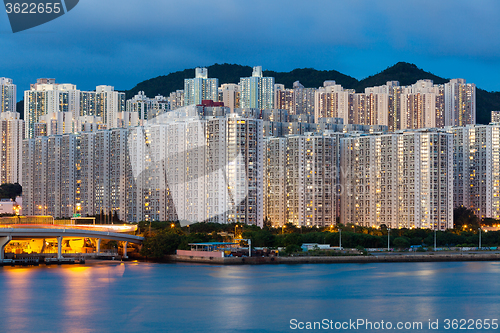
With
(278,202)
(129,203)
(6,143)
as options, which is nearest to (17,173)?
(6,143)

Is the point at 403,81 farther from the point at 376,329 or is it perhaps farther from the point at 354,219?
the point at 376,329

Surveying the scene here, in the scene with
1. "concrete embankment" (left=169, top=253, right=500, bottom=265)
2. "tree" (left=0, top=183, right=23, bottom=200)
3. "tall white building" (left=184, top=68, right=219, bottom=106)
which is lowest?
"concrete embankment" (left=169, top=253, right=500, bottom=265)

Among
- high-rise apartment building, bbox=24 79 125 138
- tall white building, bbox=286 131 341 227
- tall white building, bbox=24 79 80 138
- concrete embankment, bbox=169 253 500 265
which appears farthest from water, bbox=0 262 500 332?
tall white building, bbox=24 79 80 138

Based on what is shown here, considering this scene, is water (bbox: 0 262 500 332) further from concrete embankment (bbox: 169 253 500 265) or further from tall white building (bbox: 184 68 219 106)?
tall white building (bbox: 184 68 219 106)

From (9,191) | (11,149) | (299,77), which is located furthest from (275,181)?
(299,77)

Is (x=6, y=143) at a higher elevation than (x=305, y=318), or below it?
higher

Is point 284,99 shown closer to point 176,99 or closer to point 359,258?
point 176,99

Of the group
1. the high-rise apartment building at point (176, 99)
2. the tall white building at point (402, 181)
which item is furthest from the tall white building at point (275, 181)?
the high-rise apartment building at point (176, 99)
